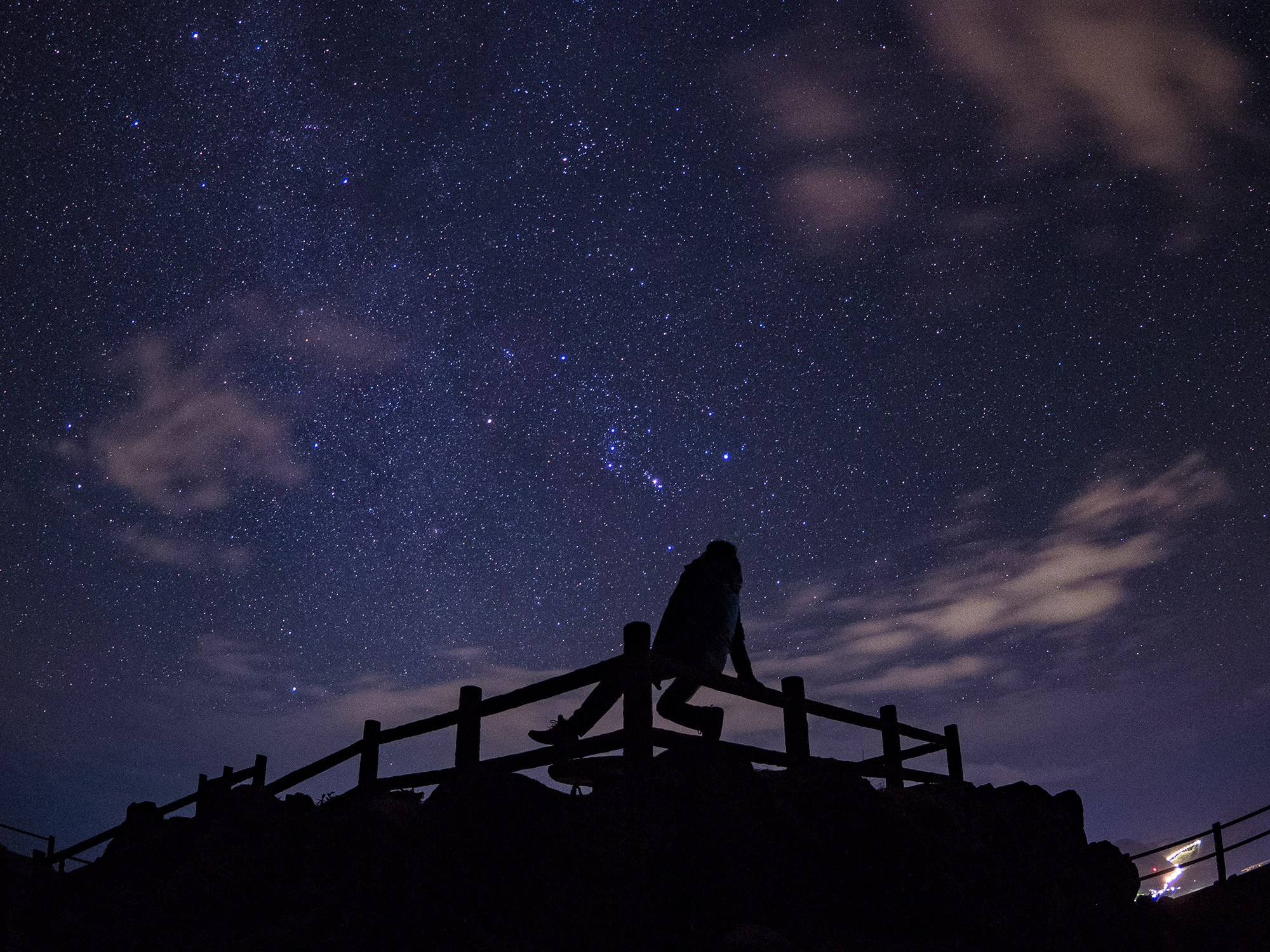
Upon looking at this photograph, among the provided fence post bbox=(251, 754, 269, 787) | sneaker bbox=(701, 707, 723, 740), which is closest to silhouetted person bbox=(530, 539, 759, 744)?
sneaker bbox=(701, 707, 723, 740)

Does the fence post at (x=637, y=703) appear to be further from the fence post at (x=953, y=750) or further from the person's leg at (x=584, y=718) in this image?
the fence post at (x=953, y=750)

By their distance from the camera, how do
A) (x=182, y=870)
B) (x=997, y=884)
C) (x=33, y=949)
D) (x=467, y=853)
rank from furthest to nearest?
(x=33, y=949)
(x=182, y=870)
(x=997, y=884)
(x=467, y=853)

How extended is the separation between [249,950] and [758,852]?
4.17 meters

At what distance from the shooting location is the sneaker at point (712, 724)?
547cm

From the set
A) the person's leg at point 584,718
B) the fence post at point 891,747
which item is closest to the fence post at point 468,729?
the person's leg at point 584,718

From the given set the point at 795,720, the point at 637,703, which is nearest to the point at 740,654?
the point at 795,720

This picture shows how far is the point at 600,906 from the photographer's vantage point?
4305mm

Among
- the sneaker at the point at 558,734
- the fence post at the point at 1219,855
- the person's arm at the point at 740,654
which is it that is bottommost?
the fence post at the point at 1219,855

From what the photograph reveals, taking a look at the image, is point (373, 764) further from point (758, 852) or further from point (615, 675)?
point (758, 852)

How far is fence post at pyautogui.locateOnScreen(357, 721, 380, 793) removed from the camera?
768 cm

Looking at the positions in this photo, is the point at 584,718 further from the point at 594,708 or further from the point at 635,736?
the point at 635,736

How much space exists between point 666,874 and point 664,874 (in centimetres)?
1

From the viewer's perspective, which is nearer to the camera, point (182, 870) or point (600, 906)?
point (600, 906)

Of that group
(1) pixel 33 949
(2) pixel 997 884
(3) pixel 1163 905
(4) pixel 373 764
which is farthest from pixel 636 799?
(3) pixel 1163 905
